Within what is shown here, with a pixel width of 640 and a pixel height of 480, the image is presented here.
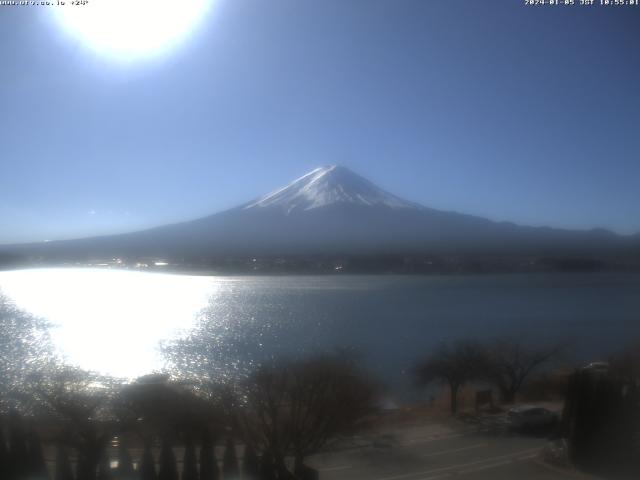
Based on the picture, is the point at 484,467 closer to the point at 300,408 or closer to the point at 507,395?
the point at 300,408

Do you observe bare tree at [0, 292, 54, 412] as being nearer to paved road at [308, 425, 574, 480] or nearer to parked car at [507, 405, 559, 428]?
paved road at [308, 425, 574, 480]

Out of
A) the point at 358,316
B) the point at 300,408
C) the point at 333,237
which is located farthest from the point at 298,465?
the point at 333,237

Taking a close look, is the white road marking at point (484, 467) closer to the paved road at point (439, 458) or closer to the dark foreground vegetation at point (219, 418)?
the paved road at point (439, 458)

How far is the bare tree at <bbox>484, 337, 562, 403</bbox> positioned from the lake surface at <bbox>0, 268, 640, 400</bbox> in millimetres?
415

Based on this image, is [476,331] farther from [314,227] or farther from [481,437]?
[314,227]

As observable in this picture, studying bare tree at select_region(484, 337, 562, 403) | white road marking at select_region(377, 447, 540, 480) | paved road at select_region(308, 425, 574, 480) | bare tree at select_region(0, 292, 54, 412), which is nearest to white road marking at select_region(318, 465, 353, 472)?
paved road at select_region(308, 425, 574, 480)

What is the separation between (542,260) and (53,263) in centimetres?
1094

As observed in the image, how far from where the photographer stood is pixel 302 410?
384 centimetres

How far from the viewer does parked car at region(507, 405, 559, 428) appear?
450cm

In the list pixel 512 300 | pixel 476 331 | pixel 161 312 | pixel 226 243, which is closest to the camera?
pixel 476 331

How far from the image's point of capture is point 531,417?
180 inches

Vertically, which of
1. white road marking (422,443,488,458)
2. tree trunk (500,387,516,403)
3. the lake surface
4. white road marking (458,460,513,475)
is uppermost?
the lake surface

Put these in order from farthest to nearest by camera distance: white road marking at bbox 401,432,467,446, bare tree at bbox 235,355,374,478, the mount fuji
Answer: the mount fuji, white road marking at bbox 401,432,467,446, bare tree at bbox 235,355,374,478

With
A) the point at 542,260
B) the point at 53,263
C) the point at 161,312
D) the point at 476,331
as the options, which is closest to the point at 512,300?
the point at 542,260
